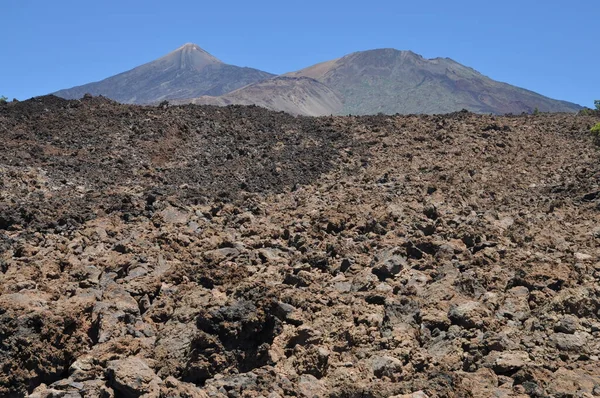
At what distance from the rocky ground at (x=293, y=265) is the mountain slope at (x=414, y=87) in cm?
10474

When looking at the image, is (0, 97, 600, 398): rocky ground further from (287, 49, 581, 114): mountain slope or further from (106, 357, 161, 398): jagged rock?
(287, 49, 581, 114): mountain slope

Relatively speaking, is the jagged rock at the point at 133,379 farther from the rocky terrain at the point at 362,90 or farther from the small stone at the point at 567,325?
the rocky terrain at the point at 362,90

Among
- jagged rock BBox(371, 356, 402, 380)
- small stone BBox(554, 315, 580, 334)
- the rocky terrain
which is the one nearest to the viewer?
jagged rock BBox(371, 356, 402, 380)

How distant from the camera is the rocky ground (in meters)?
6.07

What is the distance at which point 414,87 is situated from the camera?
146 metres

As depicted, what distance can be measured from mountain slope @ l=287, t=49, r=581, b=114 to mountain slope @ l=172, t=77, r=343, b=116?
4399 mm

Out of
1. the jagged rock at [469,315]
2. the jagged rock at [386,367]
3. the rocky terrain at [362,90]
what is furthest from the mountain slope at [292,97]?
the jagged rock at [386,367]

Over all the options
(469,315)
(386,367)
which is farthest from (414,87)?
(386,367)

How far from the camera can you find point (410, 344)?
656 cm

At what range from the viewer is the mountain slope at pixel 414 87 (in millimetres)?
128625

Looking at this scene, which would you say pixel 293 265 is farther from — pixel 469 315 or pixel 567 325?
pixel 567 325

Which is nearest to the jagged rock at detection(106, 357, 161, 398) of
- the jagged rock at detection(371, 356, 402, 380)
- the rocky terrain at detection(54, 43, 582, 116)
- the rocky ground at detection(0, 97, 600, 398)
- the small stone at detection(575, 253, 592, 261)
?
the rocky ground at detection(0, 97, 600, 398)

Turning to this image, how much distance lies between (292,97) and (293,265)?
400 ft

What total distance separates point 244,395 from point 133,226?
4.93m
